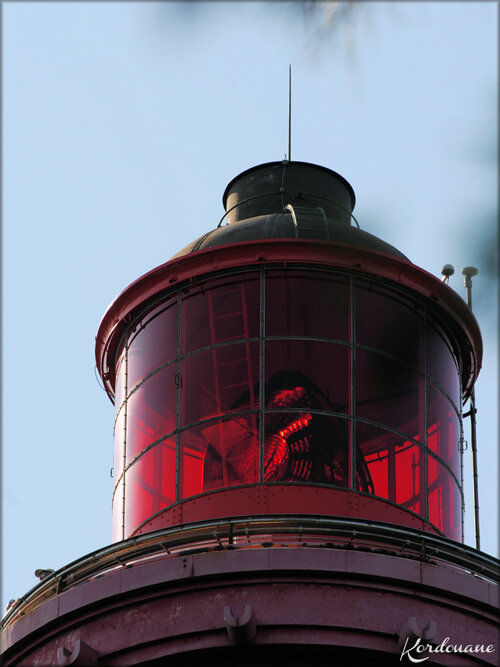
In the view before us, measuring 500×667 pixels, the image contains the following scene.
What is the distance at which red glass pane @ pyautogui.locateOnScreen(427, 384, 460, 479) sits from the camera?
22125 millimetres

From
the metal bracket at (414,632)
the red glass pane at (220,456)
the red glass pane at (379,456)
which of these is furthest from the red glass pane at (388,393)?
the metal bracket at (414,632)

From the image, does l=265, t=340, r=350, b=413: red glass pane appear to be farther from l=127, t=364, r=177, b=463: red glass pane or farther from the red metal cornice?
l=127, t=364, r=177, b=463: red glass pane

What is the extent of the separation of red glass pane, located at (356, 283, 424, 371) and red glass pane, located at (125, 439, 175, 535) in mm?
2686

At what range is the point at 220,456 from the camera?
A: 20984mm


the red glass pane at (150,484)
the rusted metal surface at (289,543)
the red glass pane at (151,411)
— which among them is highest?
the red glass pane at (151,411)

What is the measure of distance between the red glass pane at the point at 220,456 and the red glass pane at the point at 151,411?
55 centimetres

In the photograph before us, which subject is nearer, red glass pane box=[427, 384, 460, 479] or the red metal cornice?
the red metal cornice

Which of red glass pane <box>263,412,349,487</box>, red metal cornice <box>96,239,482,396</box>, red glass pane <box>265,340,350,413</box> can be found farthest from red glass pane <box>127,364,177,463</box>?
red glass pane <box>263,412,349,487</box>

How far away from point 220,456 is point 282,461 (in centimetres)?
73

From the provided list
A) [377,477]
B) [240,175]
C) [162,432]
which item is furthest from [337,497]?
[240,175]

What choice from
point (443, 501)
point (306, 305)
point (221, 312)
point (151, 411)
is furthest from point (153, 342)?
point (443, 501)

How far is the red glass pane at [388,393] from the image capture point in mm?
21562

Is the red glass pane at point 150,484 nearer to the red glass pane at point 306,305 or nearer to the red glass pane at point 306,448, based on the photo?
the red glass pane at point 306,448

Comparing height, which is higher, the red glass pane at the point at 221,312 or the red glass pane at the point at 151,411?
the red glass pane at the point at 221,312
